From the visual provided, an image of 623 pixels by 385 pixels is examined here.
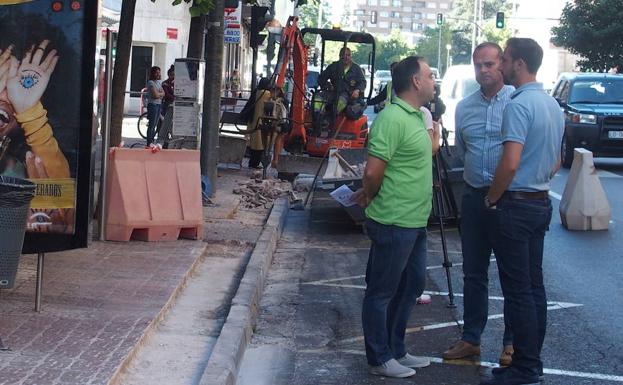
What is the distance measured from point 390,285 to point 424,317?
2.07 m

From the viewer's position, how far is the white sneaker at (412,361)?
7.04 metres

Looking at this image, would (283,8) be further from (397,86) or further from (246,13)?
(397,86)

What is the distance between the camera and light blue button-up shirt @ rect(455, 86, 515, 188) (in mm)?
6965

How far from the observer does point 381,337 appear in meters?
6.74

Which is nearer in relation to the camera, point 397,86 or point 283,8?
point 397,86

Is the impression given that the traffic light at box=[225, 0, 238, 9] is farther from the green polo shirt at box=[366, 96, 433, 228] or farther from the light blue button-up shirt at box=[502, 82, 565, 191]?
the light blue button-up shirt at box=[502, 82, 565, 191]

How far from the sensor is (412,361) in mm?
7062

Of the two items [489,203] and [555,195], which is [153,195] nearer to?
[489,203]

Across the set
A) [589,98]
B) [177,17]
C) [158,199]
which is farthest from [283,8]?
[158,199]

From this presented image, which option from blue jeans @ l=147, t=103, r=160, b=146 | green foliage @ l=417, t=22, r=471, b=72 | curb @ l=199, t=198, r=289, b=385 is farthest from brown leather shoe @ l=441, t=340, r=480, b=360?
green foliage @ l=417, t=22, r=471, b=72

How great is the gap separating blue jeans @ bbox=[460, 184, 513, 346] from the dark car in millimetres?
15037

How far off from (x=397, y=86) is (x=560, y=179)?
561 inches

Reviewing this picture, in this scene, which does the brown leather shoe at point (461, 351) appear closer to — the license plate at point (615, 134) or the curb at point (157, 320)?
the curb at point (157, 320)

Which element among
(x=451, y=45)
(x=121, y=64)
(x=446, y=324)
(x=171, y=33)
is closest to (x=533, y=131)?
(x=446, y=324)
